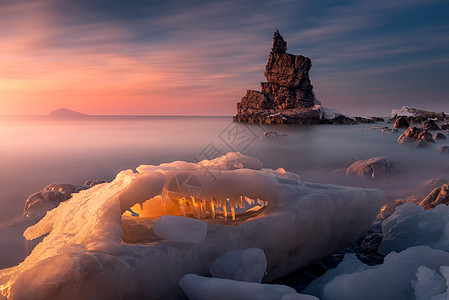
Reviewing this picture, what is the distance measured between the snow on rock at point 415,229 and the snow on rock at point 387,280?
0.72 meters

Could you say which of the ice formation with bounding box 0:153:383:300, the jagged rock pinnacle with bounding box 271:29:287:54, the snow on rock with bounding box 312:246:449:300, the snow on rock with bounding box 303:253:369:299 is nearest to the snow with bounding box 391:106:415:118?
the jagged rock pinnacle with bounding box 271:29:287:54

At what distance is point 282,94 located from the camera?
2406 inches

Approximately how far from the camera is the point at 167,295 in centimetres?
256

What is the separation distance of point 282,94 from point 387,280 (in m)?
61.1

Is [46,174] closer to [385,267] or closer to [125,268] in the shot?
[125,268]

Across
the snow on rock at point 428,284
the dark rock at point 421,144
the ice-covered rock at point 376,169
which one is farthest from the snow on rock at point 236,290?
the dark rock at point 421,144

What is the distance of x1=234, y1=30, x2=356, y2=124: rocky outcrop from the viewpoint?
A: 56.5m

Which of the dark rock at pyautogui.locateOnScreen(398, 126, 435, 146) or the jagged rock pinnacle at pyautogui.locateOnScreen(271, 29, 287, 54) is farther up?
the jagged rock pinnacle at pyautogui.locateOnScreen(271, 29, 287, 54)

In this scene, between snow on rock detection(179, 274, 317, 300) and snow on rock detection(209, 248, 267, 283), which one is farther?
snow on rock detection(209, 248, 267, 283)

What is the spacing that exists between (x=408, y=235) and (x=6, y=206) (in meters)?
9.15

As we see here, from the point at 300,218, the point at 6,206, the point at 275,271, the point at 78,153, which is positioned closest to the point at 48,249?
the point at 275,271

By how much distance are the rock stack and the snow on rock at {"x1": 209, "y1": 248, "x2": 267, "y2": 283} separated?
55.1 meters

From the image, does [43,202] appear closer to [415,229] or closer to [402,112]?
[415,229]

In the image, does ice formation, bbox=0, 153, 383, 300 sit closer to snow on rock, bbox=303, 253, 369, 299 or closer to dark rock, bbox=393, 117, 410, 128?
snow on rock, bbox=303, 253, 369, 299
